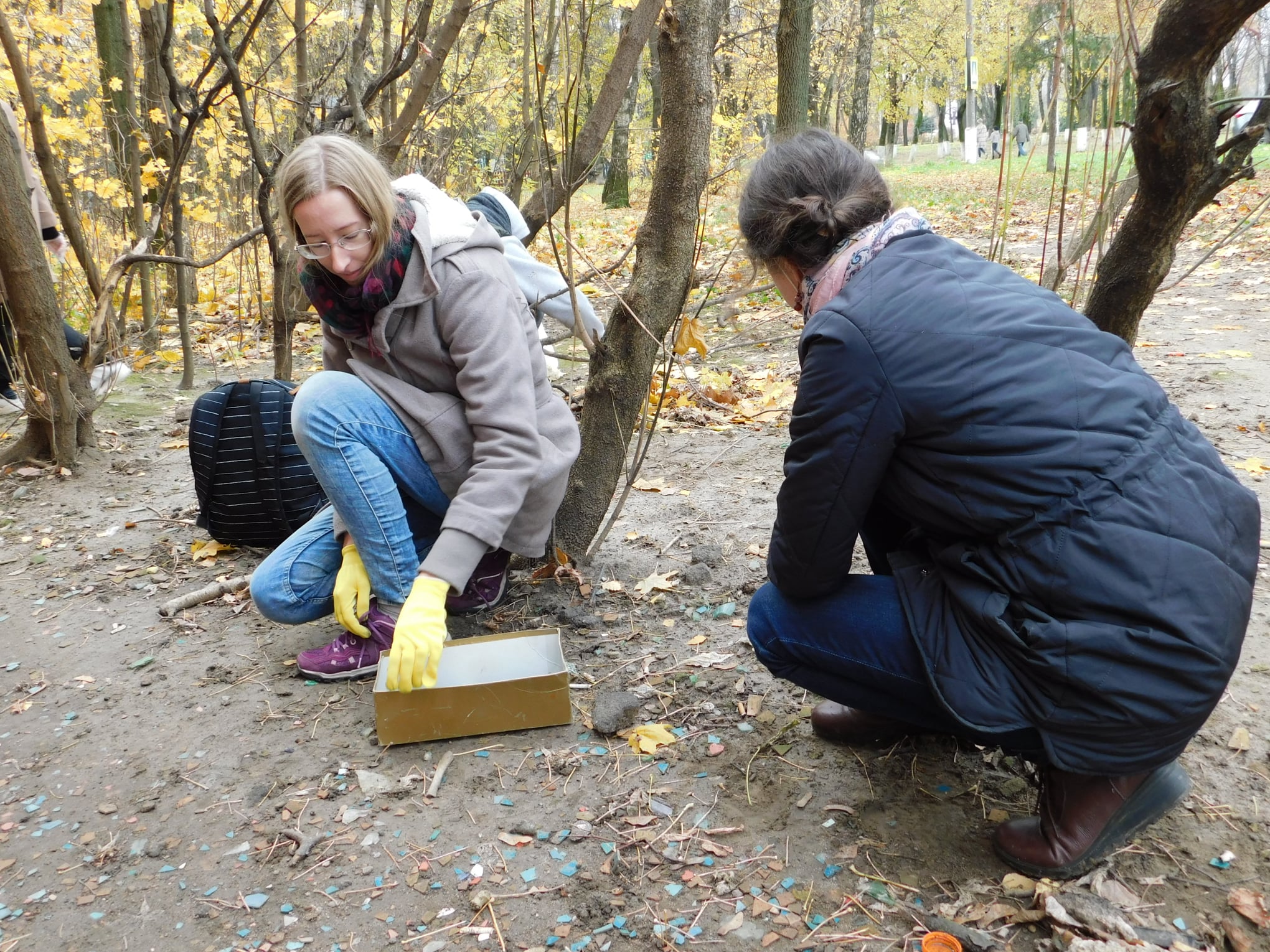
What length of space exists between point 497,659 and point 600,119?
2254 mm

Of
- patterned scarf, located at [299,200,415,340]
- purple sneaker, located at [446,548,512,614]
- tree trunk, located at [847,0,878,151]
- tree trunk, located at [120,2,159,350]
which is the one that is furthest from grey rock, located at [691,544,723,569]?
tree trunk, located at [847,0,878,151]

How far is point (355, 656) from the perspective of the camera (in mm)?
2250

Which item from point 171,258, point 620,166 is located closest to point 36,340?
point 171,258

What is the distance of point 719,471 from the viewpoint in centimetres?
355

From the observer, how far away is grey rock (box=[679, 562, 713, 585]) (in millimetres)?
2621

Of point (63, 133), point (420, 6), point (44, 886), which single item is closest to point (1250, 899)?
point (44, 886)

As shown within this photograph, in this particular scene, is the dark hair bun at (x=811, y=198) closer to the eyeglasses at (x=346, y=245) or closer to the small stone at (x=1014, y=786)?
the eyeglasses at (x=346, y=245)

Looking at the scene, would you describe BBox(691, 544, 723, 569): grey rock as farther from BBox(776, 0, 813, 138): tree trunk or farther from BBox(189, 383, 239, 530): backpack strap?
BBox(776, 0, 813, 138): tree trunk

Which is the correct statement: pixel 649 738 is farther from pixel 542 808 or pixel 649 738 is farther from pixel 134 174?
pixel 134 174

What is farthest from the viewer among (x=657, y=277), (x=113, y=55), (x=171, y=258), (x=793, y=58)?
(x=793, y=58)

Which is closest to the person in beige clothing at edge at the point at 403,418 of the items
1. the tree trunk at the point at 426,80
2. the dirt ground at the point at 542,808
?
the dirt ground at the point at 542,808

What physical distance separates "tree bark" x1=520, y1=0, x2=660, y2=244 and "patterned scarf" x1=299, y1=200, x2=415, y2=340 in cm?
37

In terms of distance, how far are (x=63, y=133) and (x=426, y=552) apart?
175 inches

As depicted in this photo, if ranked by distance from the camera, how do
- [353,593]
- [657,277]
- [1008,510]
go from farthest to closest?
1. [657,277]
2. [353,593]
3. [1008,510]
